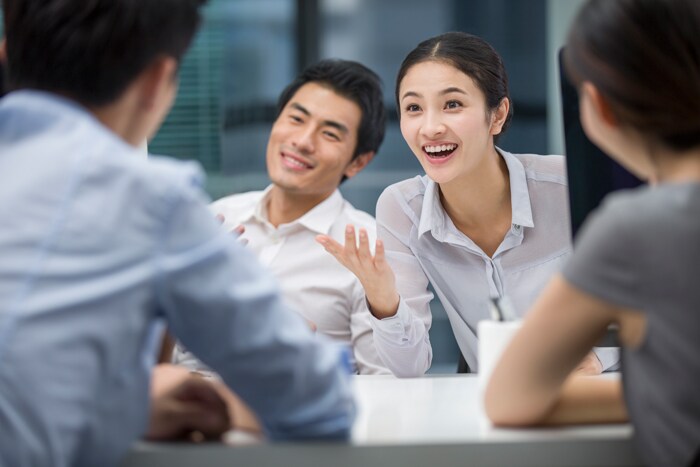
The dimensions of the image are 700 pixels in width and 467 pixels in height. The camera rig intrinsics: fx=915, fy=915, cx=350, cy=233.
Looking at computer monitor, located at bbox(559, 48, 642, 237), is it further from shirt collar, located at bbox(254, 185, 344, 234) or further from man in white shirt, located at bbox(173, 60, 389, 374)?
shirt collar, located at bbox(254, 185, 344, 234)

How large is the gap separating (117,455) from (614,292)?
59cm

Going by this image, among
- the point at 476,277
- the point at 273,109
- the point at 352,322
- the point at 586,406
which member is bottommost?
the point at 273,109

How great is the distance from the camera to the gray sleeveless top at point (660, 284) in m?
0.99

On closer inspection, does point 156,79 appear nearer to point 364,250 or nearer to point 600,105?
point 600,105

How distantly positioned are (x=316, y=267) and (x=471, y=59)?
0.71 metres

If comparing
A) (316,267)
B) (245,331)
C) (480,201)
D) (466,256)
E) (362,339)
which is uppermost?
(245,331)

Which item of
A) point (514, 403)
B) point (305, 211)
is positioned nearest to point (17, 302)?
point (514, 403)

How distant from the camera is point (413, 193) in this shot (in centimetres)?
241

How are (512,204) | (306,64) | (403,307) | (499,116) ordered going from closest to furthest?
(403,307)
(512,204)
(499,116)
(306,64)

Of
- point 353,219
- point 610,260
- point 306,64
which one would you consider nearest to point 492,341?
point 610,260

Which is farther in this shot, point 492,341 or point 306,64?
point 306,64

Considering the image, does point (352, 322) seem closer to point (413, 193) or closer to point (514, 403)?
point (413, 193)

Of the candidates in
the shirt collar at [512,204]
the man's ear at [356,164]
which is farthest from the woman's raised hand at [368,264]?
the man's ear at [356,164]

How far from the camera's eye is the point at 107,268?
3.21ft
